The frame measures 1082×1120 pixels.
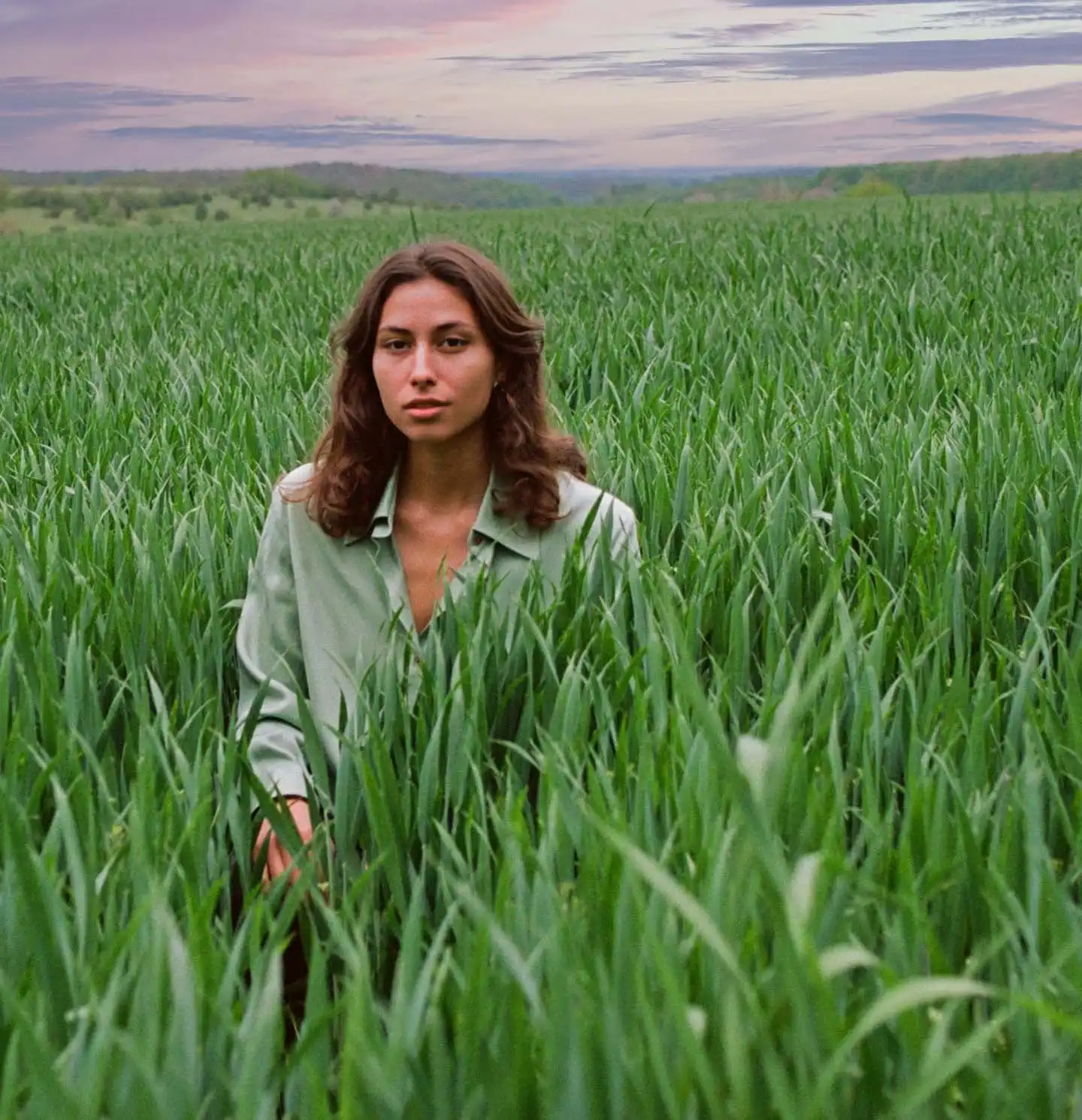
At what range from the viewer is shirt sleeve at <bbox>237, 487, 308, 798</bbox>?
173 cm

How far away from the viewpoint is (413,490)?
77.4 inches

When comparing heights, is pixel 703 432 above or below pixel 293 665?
above

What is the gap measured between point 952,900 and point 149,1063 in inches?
24.1

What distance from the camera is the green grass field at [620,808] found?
87 cm

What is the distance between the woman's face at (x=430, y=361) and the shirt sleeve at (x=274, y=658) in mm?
254

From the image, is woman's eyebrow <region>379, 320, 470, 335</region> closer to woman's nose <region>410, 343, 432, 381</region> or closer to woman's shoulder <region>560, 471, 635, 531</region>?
woman's nose <region>410, 343, 432, 381</region>

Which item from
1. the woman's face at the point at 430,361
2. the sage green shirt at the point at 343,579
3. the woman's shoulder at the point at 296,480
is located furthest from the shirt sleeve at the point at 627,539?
the woman's shoulder at the point at 296,480

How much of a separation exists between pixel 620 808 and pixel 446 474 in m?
0.91

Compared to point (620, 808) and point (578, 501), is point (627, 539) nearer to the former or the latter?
point (578, 501)

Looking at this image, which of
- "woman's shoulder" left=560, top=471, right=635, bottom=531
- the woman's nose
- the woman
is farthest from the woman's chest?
the woman's nose

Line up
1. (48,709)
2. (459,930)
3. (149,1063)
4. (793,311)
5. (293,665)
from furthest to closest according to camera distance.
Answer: (793,311)
(293,665)
(48,709)
(459,930)
(149,1063)

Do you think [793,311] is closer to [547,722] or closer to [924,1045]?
[547,722]

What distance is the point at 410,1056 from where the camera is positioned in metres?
0.89

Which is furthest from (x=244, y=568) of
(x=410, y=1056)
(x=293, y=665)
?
(x=410, y=1056)
